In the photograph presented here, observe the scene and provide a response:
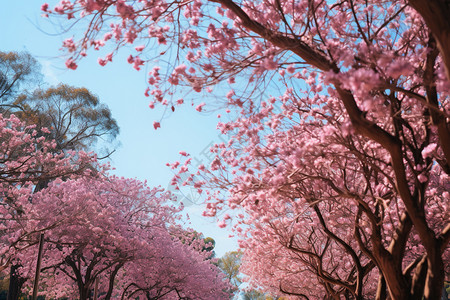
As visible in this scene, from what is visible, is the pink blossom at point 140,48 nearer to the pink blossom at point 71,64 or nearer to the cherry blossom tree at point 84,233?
the pink blossom at point 71,64

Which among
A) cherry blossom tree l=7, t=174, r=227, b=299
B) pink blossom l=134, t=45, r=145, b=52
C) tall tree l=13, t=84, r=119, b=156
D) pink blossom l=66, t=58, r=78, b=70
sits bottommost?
pink blossom l=66, t=58, r=78, b=70

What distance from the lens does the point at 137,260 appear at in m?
15.8

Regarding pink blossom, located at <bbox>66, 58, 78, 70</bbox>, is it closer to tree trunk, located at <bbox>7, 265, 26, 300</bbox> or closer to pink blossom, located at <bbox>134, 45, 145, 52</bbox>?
pink blossom, located at <bbox>134, 45, 145, 52</bbox>

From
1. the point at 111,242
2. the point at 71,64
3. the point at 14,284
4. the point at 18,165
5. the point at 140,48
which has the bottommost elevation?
the point at 71,64


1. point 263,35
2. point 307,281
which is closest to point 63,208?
point 307,281

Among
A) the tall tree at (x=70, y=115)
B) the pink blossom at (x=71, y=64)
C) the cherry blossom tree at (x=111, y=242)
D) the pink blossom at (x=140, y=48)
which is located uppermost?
the tall tree at (x=70, y=115)

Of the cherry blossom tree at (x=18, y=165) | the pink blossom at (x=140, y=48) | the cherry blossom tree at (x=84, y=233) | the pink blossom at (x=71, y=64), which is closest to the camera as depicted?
the pink blossom at (x=71, y=64)

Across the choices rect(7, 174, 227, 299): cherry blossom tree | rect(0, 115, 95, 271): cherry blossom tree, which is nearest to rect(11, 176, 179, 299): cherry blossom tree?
rect(7, 174, 227, 299): cherry blossom tree

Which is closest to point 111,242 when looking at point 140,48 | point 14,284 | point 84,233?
point 84,233

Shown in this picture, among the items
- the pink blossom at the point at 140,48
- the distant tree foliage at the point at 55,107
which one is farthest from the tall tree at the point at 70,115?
the pink blossom at the point at 140,48

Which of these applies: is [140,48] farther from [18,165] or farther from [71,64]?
[18,165]

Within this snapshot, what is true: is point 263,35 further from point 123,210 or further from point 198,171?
point 123,210

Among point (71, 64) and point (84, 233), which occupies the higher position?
point (84, 233)

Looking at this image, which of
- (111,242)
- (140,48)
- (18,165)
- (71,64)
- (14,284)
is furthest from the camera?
(14,284)
